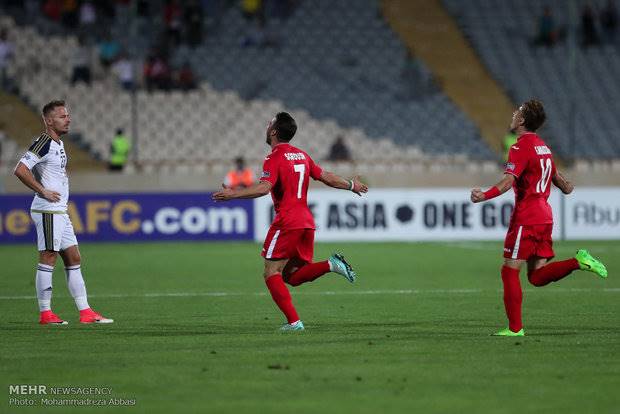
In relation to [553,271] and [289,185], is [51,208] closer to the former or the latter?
[289,185]

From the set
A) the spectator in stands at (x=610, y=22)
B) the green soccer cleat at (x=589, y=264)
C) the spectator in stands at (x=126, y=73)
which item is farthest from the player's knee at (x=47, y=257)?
the spectator in stands at (x=610, y=22)

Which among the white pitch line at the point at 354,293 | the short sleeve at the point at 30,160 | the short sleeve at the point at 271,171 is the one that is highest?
the short sleeve at the point at 30,160

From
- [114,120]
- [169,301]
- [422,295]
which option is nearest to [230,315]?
[169,301]

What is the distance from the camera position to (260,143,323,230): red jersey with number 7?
35.3 feet

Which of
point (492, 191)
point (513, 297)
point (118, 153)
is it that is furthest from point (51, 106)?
point (118, 153)

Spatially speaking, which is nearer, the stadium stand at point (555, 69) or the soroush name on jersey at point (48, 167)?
the soroush name on jersey at point (48, 167)

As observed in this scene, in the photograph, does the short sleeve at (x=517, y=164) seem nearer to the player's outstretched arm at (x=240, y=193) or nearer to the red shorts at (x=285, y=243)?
the red shorts at (x=285, y=243)

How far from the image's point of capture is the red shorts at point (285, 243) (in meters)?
10.8

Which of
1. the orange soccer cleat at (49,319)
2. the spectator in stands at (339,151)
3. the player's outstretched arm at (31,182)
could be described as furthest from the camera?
the spectator in stands at (339,151)

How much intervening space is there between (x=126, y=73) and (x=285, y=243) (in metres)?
20.7

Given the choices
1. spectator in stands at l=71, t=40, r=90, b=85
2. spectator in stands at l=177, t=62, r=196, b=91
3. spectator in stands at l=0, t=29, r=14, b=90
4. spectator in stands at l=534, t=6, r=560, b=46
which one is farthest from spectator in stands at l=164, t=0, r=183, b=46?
spectator in stands at l=534, t=6, r=560, b=46

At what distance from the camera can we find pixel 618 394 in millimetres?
7512

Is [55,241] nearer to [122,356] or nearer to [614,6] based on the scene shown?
[122,356]

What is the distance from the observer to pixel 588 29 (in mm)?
35406
